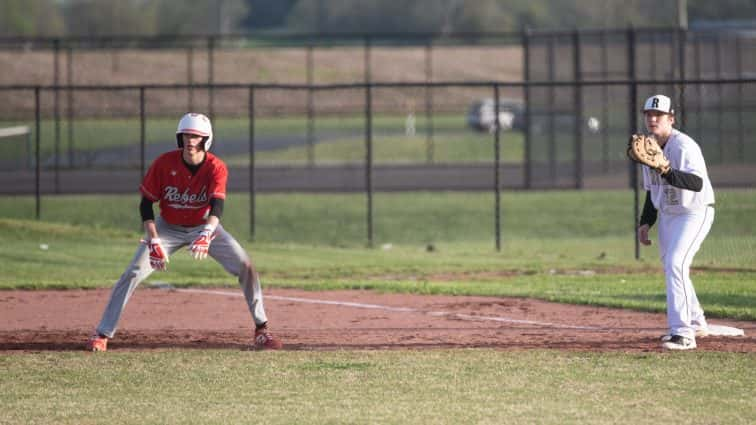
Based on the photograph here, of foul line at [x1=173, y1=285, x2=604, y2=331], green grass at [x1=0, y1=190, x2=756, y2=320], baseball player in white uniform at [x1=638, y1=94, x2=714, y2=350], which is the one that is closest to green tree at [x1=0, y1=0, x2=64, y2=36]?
green grass at [x1=0, y1=190, x2=756, y2=320]

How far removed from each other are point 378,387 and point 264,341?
196 cm

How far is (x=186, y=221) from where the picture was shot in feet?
35.4

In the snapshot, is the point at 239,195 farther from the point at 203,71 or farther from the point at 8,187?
the point at 203,71

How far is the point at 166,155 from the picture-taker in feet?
34.9

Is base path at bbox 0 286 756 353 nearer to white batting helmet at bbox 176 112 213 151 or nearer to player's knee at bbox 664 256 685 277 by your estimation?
player's knee at bbox 664 256 685 277

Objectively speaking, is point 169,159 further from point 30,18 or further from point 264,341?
point 30,18

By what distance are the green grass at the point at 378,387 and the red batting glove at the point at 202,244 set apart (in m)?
0.91

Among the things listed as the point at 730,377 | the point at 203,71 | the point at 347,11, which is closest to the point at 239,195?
the point at 730,377

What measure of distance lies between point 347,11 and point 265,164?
1866 inches

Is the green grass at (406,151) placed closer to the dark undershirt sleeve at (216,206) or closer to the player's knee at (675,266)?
the dark undershirt sleeve at (216,206)

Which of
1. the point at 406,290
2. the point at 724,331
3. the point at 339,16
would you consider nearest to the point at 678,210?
the point at 724,331

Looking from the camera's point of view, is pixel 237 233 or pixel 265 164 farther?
pixel 265 164

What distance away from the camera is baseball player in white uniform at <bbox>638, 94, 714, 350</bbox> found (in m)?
10.4

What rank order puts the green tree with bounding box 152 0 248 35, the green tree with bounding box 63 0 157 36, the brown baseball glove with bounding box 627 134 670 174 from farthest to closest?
the green tree with bounding box 152 0 248 35 < the green tree with bounding box 63 0 157 36 < the brown baseball glove with bounding box 627 134 670 174
